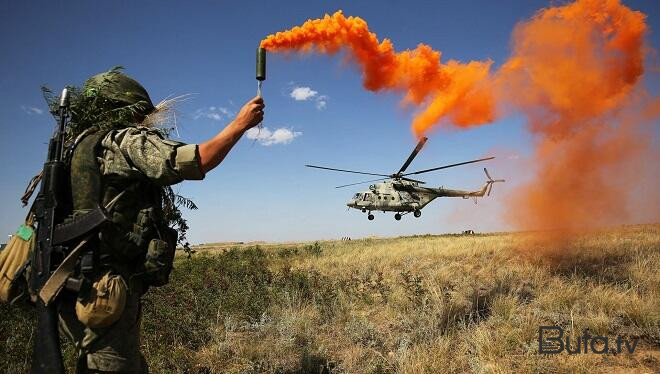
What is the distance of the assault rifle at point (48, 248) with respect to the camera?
92.0 inches

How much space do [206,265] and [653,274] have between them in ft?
34.6

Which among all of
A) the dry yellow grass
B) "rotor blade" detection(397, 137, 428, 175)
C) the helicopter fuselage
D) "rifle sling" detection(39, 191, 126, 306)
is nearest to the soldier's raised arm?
"rifle sling" detection(39, 191, 126, 306)

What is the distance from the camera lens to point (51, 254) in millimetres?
2494

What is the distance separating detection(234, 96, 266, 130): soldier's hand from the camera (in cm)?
239

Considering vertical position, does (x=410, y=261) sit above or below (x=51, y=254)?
below

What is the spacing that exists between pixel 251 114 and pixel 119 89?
4.64ft

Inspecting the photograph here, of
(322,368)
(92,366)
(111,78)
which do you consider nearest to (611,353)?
(322,368)

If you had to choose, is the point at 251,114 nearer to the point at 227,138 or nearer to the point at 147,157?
the point at 227,138

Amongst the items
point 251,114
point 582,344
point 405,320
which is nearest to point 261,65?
point 251,114

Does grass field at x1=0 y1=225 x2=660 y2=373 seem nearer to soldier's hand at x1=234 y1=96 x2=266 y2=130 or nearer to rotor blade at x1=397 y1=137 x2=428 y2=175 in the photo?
soldier's hand at x1=234 y1=96 x2=266 y2=130

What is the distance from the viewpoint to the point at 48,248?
2.49 meters

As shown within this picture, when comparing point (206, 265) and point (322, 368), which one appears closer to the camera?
point (322, 368)

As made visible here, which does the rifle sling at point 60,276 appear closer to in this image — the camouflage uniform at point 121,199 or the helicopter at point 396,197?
the camouflage uniform at point 121,199

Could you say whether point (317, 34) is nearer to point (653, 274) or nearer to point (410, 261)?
point (410, 261)
